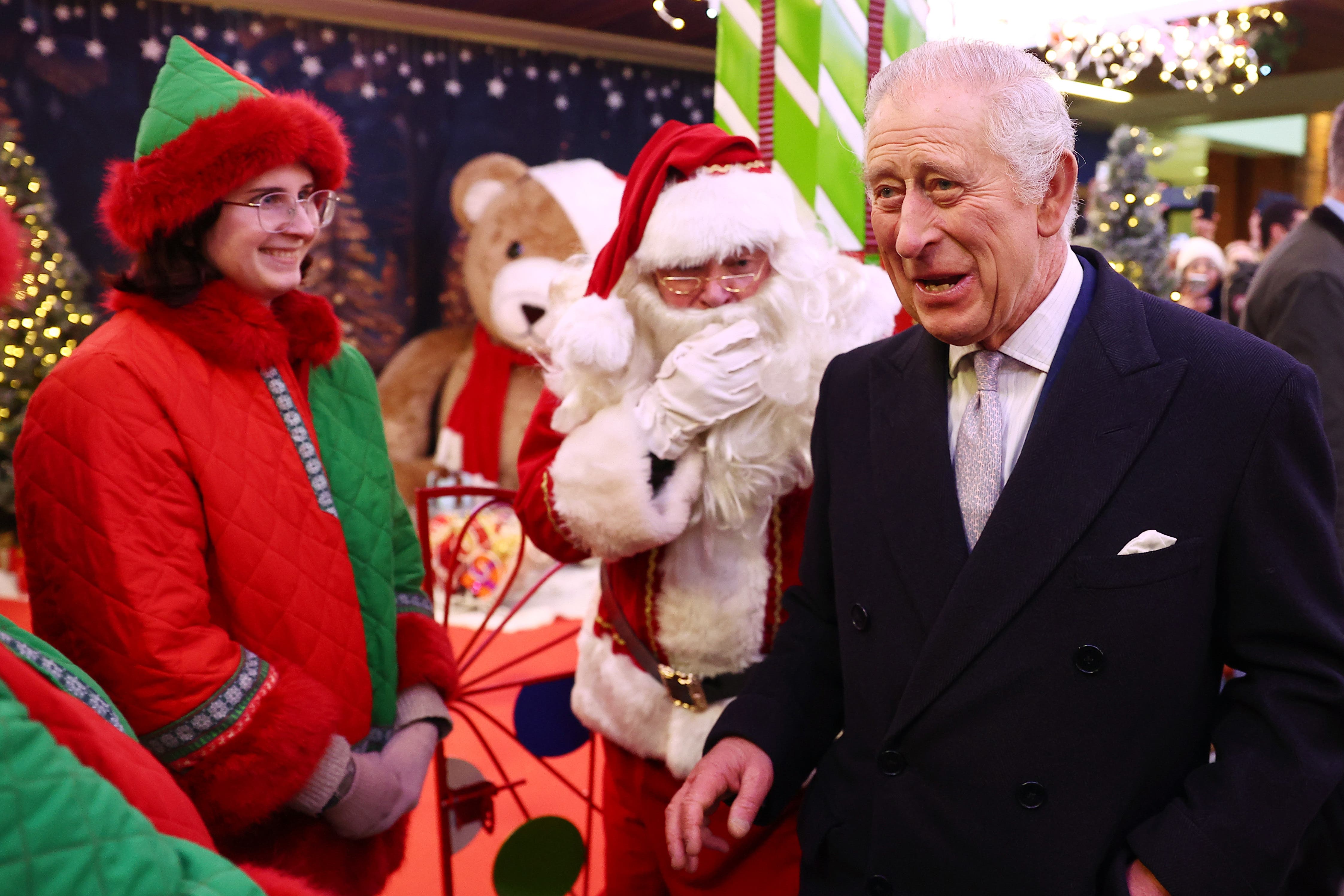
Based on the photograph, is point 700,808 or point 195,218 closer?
point 700,808

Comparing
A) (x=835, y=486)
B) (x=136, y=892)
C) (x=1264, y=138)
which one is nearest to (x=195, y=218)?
(x=835, y=486)

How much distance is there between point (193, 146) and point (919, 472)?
47.2 inches

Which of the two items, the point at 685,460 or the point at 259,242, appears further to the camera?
the point at 685,460

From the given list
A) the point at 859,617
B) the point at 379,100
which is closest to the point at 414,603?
the point at 859,617

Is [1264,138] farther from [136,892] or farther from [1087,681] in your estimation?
[136,892]

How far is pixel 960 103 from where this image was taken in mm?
1083

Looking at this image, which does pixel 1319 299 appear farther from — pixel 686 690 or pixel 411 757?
pixel 411 757

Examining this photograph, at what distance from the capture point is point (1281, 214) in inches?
243

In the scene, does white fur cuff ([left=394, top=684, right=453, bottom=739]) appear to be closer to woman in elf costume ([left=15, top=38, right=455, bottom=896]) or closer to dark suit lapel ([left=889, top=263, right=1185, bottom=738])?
woman in elf costume ([left=15, top=38, right=455, bottom=896])

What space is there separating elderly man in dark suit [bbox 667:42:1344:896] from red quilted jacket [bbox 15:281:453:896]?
655 millimetres

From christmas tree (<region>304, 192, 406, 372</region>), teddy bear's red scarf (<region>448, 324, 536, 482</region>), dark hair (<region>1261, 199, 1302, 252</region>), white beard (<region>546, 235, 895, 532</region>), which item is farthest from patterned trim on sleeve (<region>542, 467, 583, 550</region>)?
dark hair (<region>1261, 199, 1302, 252</region>)

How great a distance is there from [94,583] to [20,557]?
4.72 metres

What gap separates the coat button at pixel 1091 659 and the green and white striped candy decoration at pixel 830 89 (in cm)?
140

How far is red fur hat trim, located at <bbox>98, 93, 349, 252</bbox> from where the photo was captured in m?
1.52
